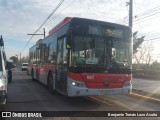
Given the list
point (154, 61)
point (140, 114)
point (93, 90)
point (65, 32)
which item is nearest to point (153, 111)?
point (140, 114)

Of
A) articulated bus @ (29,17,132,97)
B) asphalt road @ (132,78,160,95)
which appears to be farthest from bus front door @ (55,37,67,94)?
asphalt road @ (132,78,160,95)

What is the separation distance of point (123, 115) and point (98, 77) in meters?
1.97

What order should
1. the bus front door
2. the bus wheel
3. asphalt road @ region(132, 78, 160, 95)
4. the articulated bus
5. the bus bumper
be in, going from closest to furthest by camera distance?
the bus bumper
the articulated bus
the bus front door
the bus wheel
asphalt road @ region(132, 78, 160, 95)

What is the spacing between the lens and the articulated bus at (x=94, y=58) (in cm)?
1086

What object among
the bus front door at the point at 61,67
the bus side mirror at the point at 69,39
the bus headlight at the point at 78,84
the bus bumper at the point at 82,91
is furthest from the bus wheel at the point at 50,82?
the bus side mirror at the point at 69,39

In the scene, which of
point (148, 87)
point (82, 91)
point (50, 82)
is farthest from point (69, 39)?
point (148, 87)

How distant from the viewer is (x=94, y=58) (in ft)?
36.3

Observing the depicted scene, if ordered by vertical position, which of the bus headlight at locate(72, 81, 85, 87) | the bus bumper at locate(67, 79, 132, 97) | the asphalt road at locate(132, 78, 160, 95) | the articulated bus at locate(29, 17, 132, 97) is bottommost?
the asphalt road at locate(132, 78, 160, 95)

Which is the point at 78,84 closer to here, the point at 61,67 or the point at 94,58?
the point at 94,58

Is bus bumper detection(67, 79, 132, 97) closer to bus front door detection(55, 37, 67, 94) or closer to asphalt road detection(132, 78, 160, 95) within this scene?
bus front door detection(55, 37, 67, 94)

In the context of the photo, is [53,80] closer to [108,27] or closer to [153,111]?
[108,27]

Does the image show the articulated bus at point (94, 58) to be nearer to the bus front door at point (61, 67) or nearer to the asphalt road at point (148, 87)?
the bus front door at point (61, 67)

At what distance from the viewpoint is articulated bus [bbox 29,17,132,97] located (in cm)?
1086

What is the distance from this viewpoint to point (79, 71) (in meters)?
10.8
